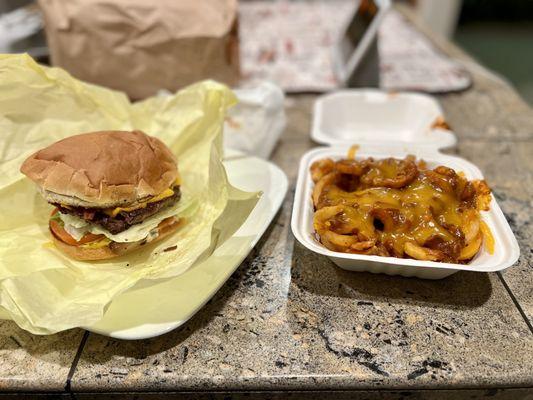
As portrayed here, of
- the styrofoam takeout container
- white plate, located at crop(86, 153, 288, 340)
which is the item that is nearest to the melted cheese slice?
white plate, located at crop(86, 153, 288, 340)

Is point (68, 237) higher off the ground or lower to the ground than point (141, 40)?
lower

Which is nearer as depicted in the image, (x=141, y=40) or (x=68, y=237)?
(x=68, y=237)

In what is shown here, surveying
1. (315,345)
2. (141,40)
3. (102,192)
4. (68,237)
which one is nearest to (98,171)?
(102,192)

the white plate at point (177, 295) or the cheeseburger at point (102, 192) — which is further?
the cheeseburger at point (102, 192)

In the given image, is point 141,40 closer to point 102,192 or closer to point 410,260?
point 102,192

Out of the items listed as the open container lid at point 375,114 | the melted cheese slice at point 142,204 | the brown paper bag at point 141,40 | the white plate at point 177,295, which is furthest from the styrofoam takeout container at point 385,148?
the brown paper bag at point 141,40

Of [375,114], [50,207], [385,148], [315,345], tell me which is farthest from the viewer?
[375,114]

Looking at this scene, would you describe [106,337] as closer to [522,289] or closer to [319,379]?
[319,379]

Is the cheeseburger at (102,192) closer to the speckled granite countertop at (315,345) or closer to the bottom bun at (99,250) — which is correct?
the bottom bun at (99,250)

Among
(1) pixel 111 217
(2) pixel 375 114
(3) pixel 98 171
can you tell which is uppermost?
(3) pixel 98 171
